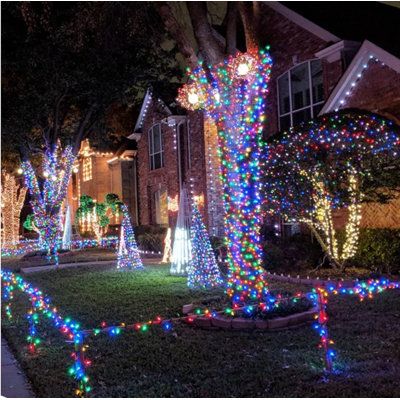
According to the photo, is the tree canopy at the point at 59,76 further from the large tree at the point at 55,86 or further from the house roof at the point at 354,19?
the house roof at the point at 354,19

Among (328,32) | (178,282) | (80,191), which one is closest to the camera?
(178,282)

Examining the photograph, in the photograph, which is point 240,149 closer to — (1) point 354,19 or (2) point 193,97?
(2) point 193,97

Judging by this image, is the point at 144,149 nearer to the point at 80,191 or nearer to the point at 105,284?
the point at 80,191

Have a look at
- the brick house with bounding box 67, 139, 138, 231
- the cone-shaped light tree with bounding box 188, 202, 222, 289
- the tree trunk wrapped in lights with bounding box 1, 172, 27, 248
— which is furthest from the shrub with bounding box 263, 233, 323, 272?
the tree trunk wrapped in lights with bounding box 1, 172, 27, 248

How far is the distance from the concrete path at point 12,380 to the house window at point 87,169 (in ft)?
93.3

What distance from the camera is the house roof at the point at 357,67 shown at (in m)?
11.7

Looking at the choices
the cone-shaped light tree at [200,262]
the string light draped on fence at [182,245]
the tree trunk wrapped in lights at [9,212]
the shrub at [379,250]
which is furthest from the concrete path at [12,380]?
the tree trunk wrapped in lights at [9,212]

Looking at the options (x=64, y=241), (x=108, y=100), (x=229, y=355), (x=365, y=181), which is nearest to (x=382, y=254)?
(x=365, y=181)

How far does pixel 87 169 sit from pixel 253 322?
2991 centimetres

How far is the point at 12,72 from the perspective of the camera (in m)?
18.5

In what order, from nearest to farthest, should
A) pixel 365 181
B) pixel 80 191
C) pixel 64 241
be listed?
pixel 365 181 → pixel 64 241 → pixel 80 191

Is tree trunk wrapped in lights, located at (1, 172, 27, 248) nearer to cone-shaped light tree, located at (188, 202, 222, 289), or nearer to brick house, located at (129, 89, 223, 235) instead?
brick house, located at (129, 89, 223, 235)

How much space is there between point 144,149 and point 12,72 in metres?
9.08

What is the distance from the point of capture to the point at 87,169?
35.5 metres
